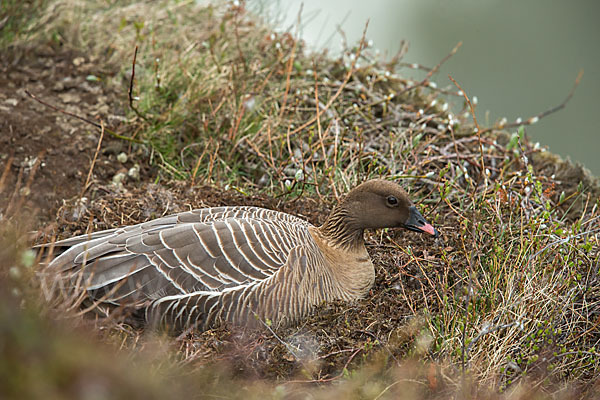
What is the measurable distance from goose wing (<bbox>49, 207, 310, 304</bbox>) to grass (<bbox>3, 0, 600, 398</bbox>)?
0.92 ft

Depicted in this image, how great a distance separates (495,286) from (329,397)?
183 centimetres

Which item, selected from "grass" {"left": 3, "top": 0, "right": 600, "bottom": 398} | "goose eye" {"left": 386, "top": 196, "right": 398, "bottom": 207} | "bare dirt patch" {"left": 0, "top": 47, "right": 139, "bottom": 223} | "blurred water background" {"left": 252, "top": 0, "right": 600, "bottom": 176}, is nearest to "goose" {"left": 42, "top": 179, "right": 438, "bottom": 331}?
"goose eye" {"left": 386, "top": 196, "right": 398, "bottom": 207}

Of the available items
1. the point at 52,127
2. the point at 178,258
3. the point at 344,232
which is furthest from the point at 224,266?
the point at 52,127

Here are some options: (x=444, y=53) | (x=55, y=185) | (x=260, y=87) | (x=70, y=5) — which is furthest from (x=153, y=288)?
(x=444, y=53)

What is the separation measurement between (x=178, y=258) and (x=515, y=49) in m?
9.17

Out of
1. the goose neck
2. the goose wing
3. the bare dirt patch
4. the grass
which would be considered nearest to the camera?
the grass

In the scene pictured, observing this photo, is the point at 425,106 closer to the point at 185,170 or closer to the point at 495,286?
the point at 185,170

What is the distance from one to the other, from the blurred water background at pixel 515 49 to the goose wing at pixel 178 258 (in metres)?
6.36

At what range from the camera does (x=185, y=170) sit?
18.4 ft

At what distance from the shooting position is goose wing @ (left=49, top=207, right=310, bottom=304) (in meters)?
3.73

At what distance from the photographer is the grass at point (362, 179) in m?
3.42

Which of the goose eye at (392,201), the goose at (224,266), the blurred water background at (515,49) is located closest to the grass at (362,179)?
the goose at (224,266)

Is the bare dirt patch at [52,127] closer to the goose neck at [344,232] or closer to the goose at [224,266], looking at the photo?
the goose at [224,266]

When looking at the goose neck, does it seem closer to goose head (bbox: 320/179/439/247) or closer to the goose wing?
goose head (bbox: 320/179/439/247)
